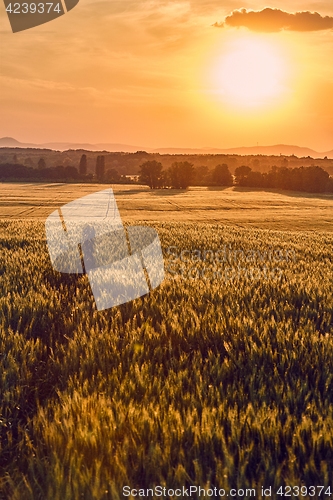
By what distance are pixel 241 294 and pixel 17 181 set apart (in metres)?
117

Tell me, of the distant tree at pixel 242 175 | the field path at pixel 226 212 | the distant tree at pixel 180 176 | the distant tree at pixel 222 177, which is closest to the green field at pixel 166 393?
the field path at pixel 226 212

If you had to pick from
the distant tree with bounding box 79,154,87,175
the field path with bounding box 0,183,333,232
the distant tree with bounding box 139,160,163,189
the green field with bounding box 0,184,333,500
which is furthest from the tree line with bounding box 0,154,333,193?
the green field with bounding box 0,184,333,500

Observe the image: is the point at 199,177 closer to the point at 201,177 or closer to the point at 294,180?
the point at 201,177

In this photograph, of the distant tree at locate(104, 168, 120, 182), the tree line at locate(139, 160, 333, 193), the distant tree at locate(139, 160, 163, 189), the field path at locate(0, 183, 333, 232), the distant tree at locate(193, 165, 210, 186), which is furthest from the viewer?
the distant tree at locate(104, 168, 120, 182)

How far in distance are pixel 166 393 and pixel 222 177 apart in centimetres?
11639

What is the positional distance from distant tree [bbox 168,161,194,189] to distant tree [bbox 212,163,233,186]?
10236 millimetres

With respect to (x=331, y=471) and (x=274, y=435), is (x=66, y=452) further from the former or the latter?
(x=331, y=471)

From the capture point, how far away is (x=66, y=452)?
247 cm

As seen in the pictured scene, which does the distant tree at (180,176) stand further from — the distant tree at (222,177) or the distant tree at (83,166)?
the distant tree at (83,166)

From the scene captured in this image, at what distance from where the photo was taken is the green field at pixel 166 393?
93.0 inches

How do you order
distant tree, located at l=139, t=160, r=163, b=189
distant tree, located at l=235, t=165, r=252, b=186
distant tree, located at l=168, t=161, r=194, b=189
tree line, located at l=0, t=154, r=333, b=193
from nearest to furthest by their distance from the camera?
tree line, located at l=0, t=154, r=333, b=193 < distant tree, located at l=168, t=161, r=194, b=189 < distant tree, located at l=139, t=160, r=163, b=189 < distant tree, located at l=235, t=165, r=252, b=186

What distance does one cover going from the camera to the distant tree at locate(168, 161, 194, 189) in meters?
106

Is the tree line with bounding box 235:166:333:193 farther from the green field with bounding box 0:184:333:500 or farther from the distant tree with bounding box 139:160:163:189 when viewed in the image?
the green field with bounding box 0:184:333:500

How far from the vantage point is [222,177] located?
382 feet
